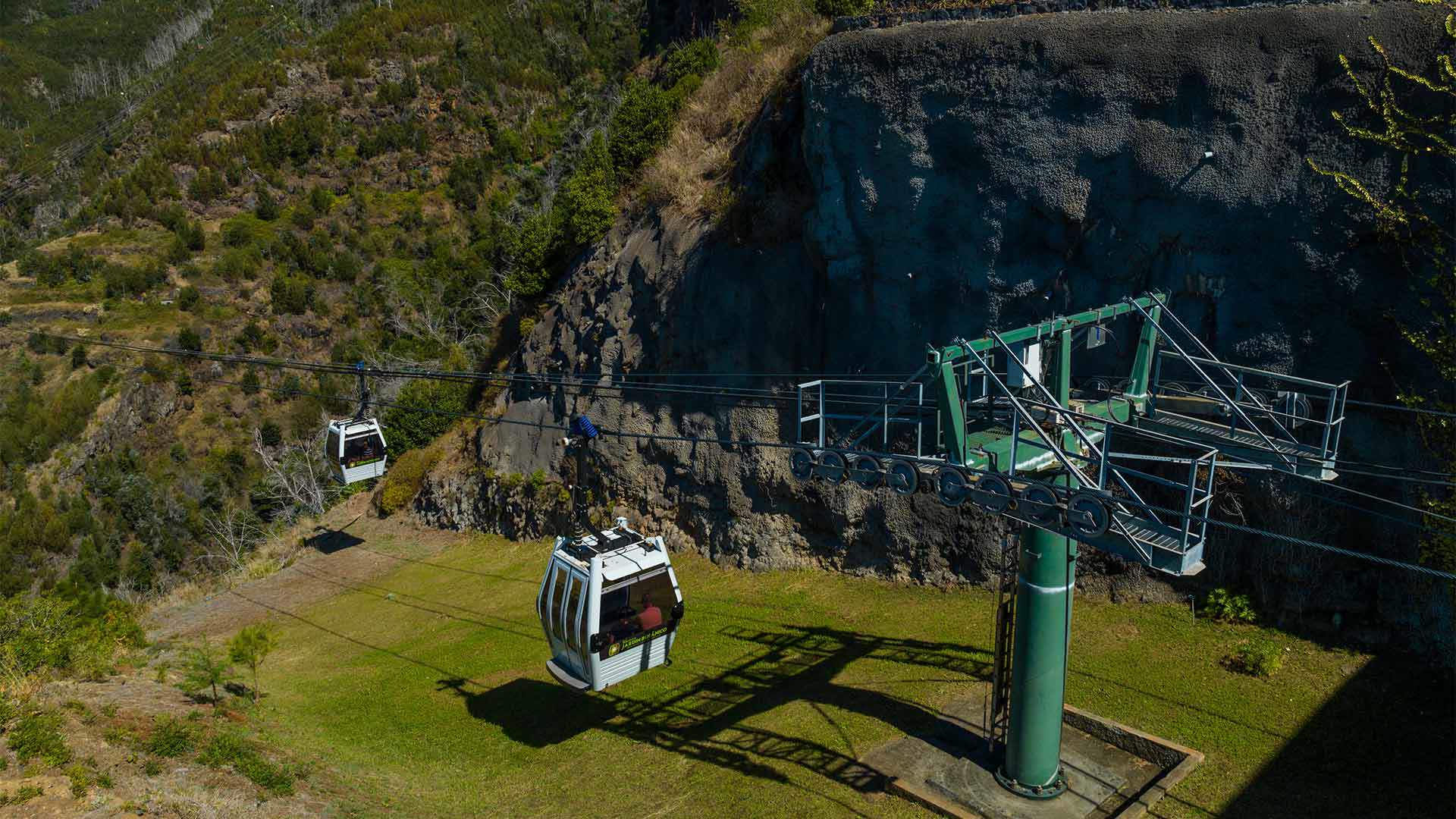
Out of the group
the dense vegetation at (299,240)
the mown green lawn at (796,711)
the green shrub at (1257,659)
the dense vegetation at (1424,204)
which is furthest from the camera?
the dense vegetation at (299,240)

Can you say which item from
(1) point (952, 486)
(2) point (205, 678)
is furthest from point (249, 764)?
(1) point (952, 486)

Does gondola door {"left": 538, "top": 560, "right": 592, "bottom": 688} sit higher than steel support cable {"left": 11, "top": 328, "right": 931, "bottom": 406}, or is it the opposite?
steel support cable {"left": 11, "top": 328, "right": 931, "bottom": 406}

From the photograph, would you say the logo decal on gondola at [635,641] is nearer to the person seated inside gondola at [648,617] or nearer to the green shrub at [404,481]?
the person seated inside gondola at [648,617]

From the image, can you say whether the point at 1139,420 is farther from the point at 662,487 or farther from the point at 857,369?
the point at 662,487

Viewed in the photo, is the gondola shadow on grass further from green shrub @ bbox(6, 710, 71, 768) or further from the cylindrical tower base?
the cylindrical tower base

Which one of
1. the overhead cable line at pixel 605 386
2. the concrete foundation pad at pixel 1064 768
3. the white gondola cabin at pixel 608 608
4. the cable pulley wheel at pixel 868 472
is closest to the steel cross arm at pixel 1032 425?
the overhead cable line at pixel 605 386

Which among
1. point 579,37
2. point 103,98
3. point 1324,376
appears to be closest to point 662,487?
point 1324,376

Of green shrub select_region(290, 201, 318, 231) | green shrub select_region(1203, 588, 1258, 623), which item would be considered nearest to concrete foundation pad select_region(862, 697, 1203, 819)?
green shrub select_region(1203, 588, 1258, 623)
